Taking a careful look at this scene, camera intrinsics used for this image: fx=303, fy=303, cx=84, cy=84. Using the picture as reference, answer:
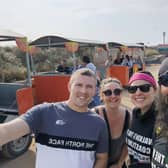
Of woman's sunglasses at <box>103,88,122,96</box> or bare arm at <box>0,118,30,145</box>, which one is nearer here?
bare arm at <box>0,118,30,145</box>

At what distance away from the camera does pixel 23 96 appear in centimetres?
605

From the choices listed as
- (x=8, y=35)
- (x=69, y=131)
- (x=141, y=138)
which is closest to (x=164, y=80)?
(x=141, y=138)

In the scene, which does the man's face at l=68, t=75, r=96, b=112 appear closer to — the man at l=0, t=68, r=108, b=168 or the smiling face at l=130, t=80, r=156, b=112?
the man at l=0, t=68, r=108, b=168

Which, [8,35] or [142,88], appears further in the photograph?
[8,35]

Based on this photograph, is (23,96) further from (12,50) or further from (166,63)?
(12,50)

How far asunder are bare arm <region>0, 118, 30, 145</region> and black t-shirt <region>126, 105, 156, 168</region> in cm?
69

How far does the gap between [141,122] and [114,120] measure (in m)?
0.35

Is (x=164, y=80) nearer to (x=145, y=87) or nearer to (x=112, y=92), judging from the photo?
(x=145, y=87)

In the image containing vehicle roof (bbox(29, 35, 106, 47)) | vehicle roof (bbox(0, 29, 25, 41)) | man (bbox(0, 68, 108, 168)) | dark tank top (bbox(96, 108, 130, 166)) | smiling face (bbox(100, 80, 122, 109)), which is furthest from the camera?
vehicle roof (bbox(29, 35, 106, 47))

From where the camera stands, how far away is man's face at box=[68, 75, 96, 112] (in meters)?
1.93

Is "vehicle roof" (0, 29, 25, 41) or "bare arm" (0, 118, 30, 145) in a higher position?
"vehicle roof" (0, 29, 25, 41)

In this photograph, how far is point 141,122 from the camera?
79.0 inches

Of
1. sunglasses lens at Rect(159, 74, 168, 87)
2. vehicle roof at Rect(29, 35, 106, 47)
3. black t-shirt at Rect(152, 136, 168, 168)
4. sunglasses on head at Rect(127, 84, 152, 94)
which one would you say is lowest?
black t-shirt at Rect(152, 136, 168, 168)

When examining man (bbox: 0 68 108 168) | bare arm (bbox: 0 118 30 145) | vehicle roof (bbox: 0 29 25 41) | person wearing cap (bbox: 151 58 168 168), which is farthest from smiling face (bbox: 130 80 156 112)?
vehicle roof (bbox: 0 29 25 41)
